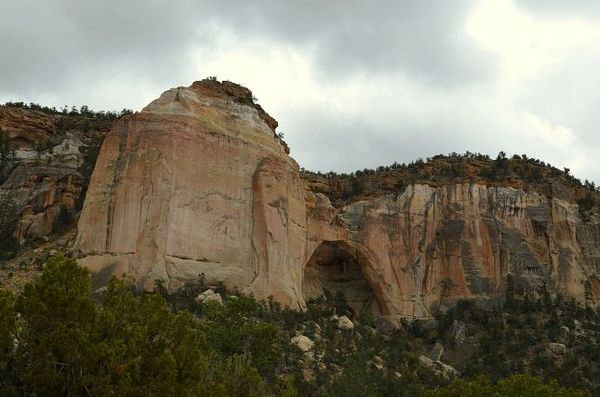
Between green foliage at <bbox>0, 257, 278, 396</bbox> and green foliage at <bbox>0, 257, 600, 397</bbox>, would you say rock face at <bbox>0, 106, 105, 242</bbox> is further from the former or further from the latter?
green foliage at <bbox>0, 257, 278, 396</bbox>

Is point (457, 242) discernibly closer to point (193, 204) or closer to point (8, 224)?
point (193, 204)

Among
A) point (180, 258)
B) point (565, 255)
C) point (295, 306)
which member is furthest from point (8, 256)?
point (565, 255)

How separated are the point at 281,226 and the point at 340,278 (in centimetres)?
968

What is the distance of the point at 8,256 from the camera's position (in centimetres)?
5388

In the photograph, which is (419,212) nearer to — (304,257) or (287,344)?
(304,257)

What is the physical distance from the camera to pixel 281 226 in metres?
55.7

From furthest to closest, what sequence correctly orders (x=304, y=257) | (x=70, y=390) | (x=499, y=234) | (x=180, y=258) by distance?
1. (x=499, y=234)
2. (x=304, y=257)
3. (x=180, y=258)
4. (x=70, y=390)

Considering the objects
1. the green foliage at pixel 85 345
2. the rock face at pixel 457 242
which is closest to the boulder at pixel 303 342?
the rock face at pixel 457 242

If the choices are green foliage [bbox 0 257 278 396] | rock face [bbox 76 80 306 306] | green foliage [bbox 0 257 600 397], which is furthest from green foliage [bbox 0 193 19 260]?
green foliage [bbox 0 257 278 396]

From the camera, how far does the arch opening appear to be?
61188mm

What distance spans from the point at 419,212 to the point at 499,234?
5.55 meters

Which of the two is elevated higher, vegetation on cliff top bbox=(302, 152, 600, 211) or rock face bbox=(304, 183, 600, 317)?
vegetation on cliff top bbox=(302, 152, 600, 211)

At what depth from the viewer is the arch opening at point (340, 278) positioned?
61188mm

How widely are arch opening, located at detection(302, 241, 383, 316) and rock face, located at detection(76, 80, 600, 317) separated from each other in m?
0.10
